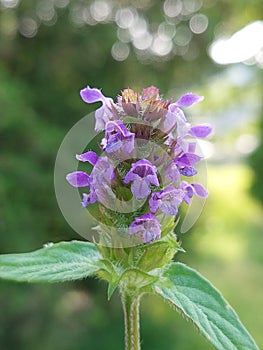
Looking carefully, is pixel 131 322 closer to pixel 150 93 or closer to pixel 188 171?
pixel 188 171

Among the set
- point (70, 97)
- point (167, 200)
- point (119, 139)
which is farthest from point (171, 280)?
point (70, 97)

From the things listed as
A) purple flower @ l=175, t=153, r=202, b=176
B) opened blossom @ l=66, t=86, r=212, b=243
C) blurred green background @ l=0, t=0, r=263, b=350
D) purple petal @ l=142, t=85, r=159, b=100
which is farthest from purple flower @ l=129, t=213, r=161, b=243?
blurred green background @ l=0, t=0, r=263, b=350

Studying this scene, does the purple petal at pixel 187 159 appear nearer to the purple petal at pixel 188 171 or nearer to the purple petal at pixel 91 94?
the purple petal at pixel 188 171

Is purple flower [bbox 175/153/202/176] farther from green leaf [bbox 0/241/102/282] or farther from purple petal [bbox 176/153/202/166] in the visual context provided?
green leaf [bbox 0/241/102/282]

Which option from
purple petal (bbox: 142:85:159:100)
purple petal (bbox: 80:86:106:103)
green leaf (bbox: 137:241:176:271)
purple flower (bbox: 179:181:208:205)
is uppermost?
purple petal (bbox: 142:85:159:100)

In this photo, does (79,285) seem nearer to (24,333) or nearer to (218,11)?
(24,333)

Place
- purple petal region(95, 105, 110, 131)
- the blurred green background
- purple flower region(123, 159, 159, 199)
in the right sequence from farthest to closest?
the blurred green background → purple petal region(95, 105, 110, 131) → purple flower region(123, 159, 159, 199)

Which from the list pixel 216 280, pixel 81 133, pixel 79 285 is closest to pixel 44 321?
pixel 79 285
